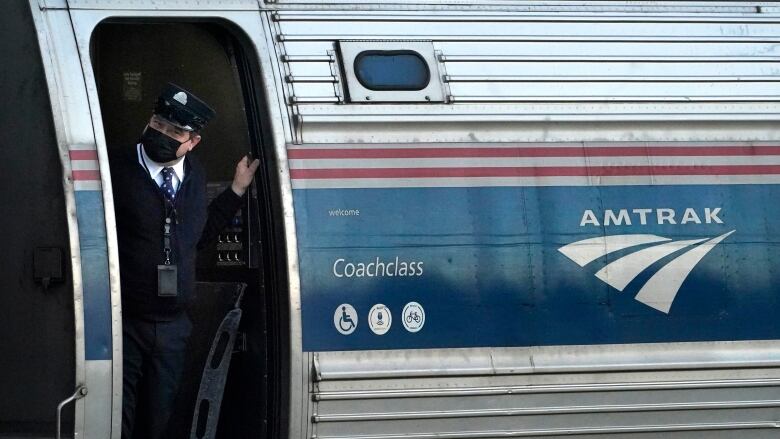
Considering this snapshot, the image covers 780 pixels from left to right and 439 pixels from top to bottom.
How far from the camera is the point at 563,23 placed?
5.88 m

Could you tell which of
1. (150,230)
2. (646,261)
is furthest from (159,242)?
(646,261)

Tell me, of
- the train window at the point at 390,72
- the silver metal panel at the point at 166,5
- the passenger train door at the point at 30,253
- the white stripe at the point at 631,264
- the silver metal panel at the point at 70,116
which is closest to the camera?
the silver metal panel at the point at 70,116

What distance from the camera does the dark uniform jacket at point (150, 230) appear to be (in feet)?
18.0

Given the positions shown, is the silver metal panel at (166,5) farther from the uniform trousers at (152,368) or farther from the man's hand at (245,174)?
the uniform trousers at (152,368)

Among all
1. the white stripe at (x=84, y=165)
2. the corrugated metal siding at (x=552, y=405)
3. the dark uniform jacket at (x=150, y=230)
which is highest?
the white stripe at (x=84, y=165)

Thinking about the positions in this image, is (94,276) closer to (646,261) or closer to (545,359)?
(545,359)

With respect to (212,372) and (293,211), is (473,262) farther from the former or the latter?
(212,372)

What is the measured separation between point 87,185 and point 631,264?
8.44ft

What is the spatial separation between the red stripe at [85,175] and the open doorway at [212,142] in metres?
0.45

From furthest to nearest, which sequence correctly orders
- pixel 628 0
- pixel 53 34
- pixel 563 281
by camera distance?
1. pixel 628 0
2. pixel 563 281
3. pixel 53 34

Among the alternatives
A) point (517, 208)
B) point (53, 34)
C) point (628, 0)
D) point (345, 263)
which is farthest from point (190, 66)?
point (628, 0)

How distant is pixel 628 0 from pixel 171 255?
8.60ft

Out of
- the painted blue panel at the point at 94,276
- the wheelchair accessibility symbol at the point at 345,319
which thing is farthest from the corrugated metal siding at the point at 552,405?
the painted blue panel at the point at 94,276

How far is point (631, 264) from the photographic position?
5723 millimetres
